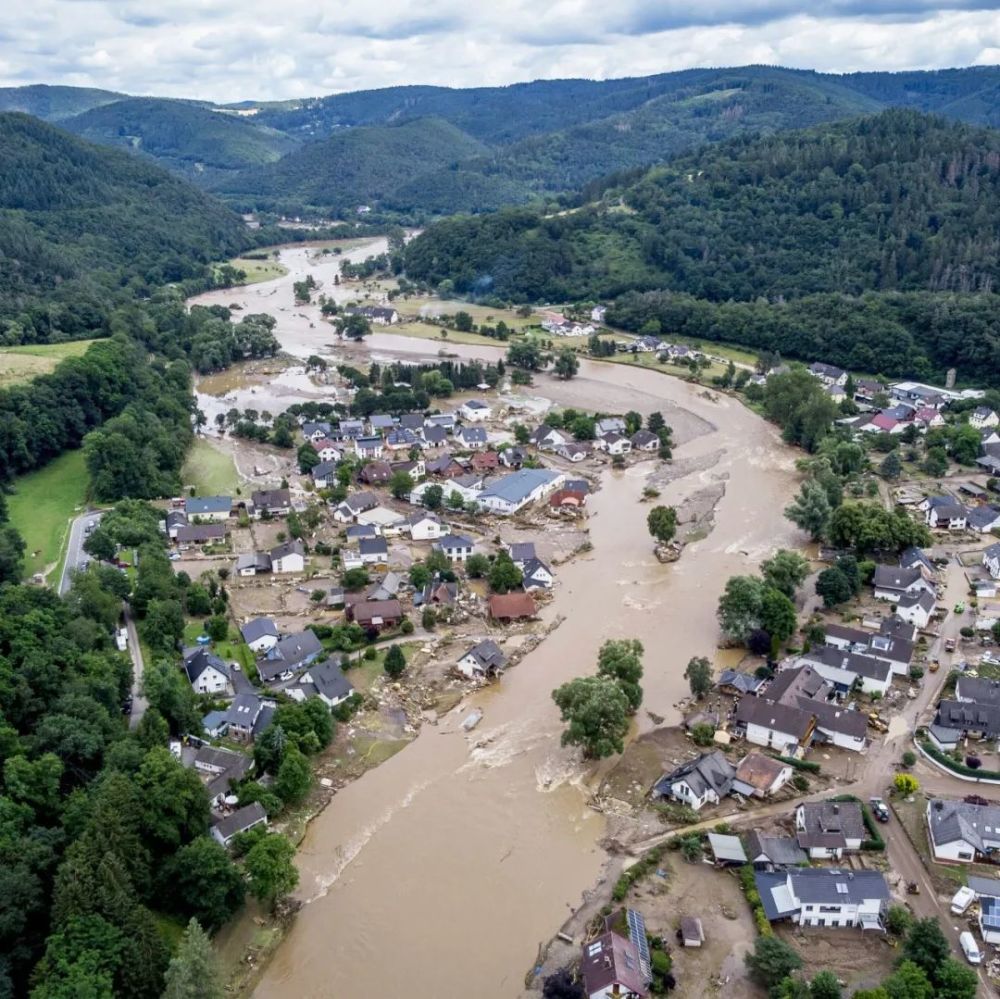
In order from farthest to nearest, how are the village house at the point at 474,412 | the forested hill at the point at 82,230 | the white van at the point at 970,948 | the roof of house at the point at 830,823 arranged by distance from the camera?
the forested hill at the point at 82,230 < the village house at the point at 474,412 < the roof of house at the point at 830,823 < the white van at the point at 970,948

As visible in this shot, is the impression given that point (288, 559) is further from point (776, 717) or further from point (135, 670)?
point (776, 717)

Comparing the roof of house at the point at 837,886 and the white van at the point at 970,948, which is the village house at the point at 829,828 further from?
the white van at the point at 970,948

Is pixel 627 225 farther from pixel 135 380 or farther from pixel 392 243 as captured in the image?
pixel 135 380

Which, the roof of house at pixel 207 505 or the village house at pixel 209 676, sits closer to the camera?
the village house at pixel 209 676

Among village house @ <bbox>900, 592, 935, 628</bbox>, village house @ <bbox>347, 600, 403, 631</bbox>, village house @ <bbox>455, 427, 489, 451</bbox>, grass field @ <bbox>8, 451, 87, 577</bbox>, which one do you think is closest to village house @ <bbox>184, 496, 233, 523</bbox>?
grass field @ <bbox>8, 451, 87, 577</bbox>

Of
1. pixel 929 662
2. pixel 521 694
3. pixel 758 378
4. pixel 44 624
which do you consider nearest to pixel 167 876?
pixel 44 624

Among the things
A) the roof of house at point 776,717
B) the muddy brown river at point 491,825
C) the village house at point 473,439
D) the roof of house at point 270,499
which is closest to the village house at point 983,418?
the muddy brown river at point 491,825

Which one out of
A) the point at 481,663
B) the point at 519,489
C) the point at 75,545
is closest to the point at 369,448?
the point at 519,489

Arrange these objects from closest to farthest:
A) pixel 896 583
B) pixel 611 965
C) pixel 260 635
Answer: pixel 611 965 < pixel 260 635 < pixel 896 583
